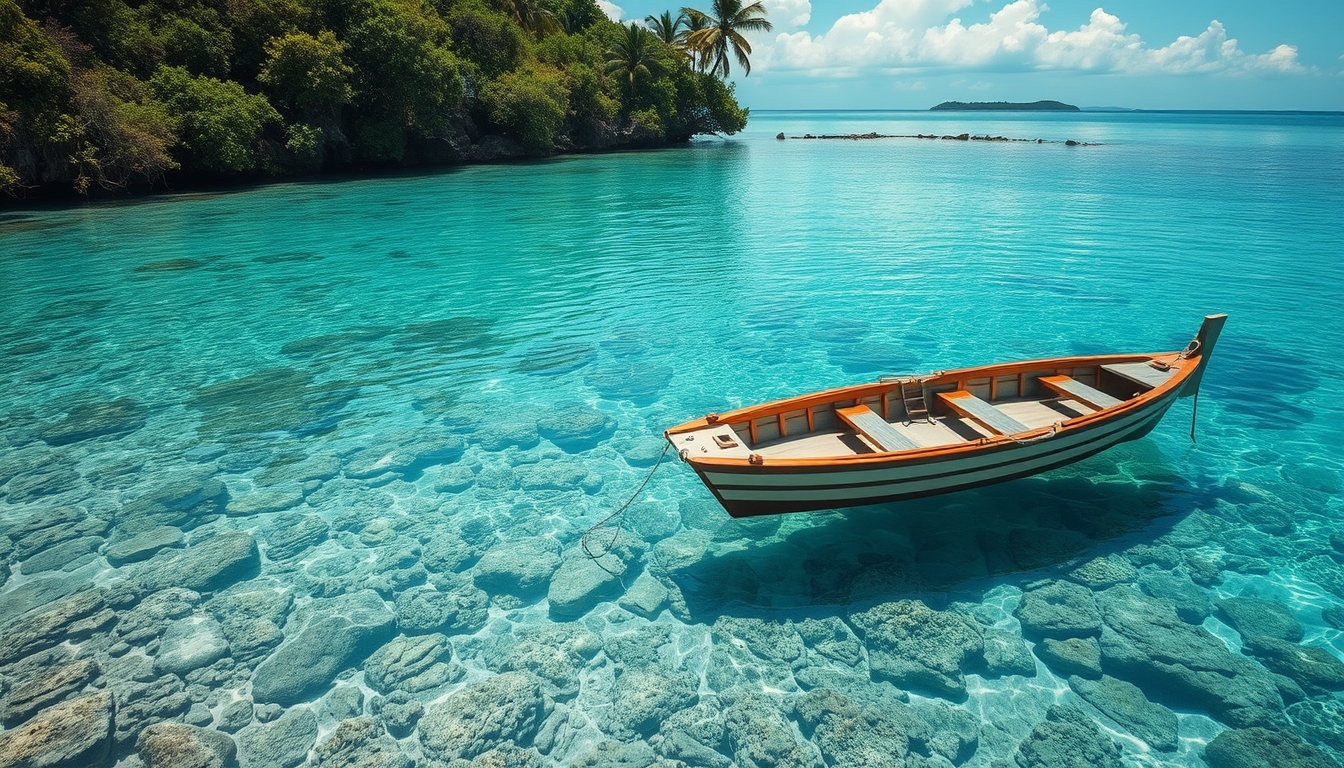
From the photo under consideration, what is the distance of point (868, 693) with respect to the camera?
6805 mm

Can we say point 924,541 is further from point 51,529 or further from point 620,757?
point 51,529

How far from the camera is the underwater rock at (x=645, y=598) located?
7.99 m

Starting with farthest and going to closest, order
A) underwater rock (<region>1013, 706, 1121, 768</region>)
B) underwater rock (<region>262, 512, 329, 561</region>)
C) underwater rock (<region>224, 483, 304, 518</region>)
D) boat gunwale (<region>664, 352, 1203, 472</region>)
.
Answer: underwater rock (<region>224, 483, 304, 518</region>) < underwater rock (<region>262, 512, 329, 561</region>) < boat gunwale (<region>664, 352, 1203, 472</region>) < underwater rock (<region>1013, 706, 1121, 768</region>)

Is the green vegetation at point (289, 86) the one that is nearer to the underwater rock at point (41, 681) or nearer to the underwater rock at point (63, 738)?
the underwater rock at point (41, 681)

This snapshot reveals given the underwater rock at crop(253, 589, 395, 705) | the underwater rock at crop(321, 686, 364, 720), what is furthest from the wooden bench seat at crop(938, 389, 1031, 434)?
the underwater rock at crop(321, 686, 364, 720)

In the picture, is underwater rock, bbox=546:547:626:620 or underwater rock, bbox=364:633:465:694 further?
underwater rock, bbox=546:547:626:620

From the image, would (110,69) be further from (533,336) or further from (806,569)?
(806,569)

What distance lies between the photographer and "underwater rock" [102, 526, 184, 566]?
8.80 m

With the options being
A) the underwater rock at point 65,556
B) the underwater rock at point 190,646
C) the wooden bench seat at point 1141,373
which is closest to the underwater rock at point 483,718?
the underwater rock at point 190,646

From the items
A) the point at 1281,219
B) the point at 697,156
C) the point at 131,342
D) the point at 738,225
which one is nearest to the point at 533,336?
the point at 131,342

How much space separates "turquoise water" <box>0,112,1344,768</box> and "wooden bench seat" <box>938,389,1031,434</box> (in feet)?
4.71

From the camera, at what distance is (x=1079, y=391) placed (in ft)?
32.8

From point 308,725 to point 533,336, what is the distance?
10.9 m

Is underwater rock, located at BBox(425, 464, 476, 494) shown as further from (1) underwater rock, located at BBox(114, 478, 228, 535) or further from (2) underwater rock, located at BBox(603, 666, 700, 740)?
(2) underwater rock, located at BBox(603, 666, 700, 740)
